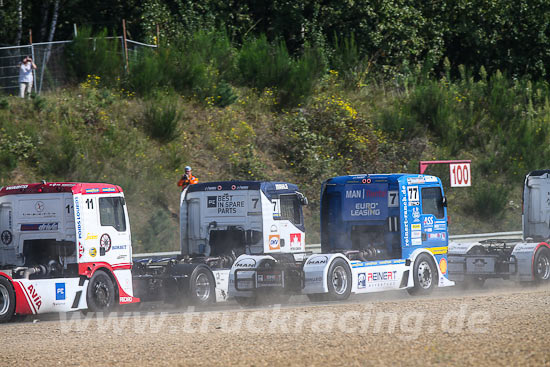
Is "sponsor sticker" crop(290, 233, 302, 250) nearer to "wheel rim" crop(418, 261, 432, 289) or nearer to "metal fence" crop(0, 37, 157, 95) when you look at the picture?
"wheel rim" crop(418, 261, 432, 289)

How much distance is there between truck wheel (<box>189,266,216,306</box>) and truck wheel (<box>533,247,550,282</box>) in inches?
298

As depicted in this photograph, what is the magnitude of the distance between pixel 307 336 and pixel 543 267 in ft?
32.9

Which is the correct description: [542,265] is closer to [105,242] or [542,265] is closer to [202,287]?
[202,287]

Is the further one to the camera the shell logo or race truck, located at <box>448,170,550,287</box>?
race truck, located at <box>448,170,550,287</box>

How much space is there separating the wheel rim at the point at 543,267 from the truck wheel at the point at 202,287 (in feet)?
25.3

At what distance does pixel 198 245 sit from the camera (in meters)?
19.1

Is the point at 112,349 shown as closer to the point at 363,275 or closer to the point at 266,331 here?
the point at 266,331

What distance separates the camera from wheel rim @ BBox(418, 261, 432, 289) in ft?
59.6

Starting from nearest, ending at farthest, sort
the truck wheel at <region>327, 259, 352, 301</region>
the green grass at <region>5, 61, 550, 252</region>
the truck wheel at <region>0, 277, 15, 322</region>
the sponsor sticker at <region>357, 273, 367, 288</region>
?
the truck wheel at <region>0, 277, 15, 322</region> → the truck wheel at <region>327, 259, 352, 301</region> → the sponsor sticker at <region>357, 273, 367, 288</region> → the green grass at <region>5, 61, 550, 252</region>

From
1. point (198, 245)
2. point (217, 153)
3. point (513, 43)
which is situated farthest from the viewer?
point (513, 43)

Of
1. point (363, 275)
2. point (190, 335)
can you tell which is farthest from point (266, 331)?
Result: point (363, 275)

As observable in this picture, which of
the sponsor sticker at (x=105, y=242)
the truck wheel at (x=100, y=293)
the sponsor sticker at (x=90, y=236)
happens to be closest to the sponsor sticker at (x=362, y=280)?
the truck wheel at (x=100, y=293)

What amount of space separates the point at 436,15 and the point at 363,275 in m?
26.6

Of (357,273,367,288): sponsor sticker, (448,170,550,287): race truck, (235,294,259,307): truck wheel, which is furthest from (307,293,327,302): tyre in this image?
(448,170,550,287): race truck
